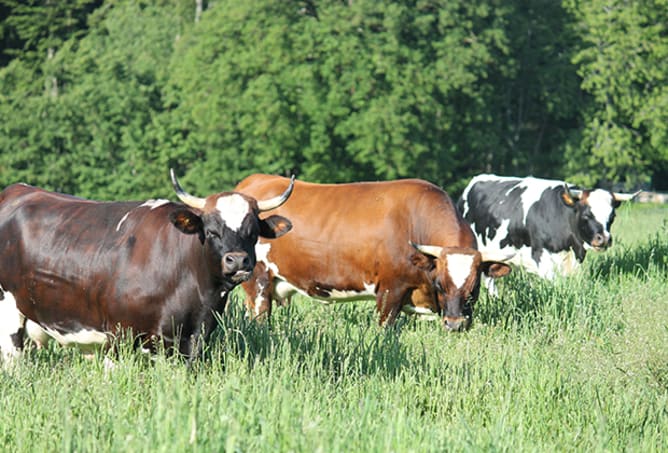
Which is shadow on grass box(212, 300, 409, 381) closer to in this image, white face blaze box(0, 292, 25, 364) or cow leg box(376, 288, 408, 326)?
cow leg box(376, 288, 408, 326)

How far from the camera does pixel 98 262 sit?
7.34 meters

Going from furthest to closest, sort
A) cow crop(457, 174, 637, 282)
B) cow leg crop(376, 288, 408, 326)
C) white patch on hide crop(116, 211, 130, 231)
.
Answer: cow crop(457, 174, 637, 282), cow leg crop(376, 288, 408, 326), white patch on hide crop(116, 211, 130, 231)

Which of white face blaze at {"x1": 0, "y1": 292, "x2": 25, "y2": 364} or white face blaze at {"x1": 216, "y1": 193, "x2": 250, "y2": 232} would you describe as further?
white face blaze at {"x1": 0, "y1": 292, "x2": 25, "y2": 364}

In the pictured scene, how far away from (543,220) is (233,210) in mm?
7901

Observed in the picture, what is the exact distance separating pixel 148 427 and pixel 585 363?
400cm

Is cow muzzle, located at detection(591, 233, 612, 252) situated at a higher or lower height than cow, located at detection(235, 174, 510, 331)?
lower

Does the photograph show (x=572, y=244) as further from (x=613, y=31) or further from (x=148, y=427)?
(x=613, y=31)

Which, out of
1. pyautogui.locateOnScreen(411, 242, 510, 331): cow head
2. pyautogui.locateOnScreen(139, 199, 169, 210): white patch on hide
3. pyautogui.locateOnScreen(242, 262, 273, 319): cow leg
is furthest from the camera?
pyautogui.locateOnScreen(242, 262, 273, 319): cow leg

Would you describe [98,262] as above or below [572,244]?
above

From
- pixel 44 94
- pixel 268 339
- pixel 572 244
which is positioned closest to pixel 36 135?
pixel 44 94

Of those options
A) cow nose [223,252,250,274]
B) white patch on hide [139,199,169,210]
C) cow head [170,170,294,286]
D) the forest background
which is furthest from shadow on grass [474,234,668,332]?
the forest background

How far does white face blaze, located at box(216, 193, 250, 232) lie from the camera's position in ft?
22.6

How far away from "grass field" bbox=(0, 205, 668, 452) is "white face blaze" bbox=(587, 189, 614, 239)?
2920mm

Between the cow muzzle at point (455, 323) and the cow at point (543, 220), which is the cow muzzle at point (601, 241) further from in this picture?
the cow muzzle at point (455, 323)
